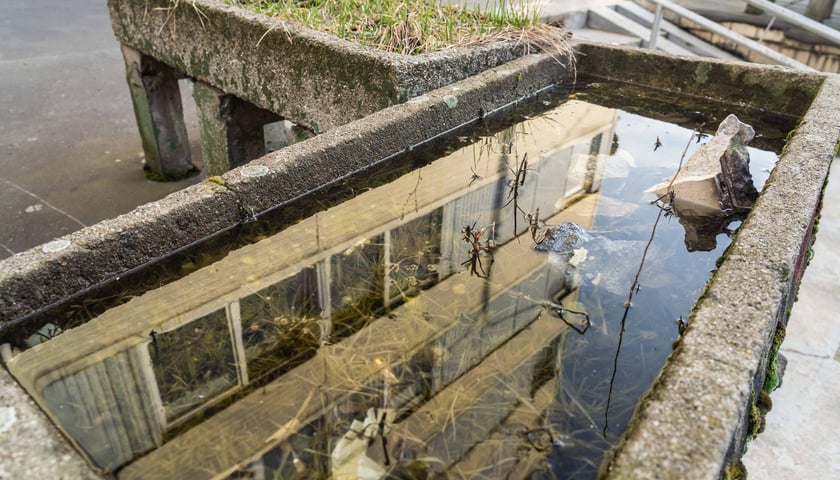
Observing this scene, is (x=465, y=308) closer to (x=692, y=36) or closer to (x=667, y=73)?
(x=667, y=73)

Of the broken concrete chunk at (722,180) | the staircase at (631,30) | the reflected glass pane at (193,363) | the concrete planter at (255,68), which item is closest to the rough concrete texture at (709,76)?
the concrete planter at (255,68)

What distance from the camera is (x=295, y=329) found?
1.62 meters

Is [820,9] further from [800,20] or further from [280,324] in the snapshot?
[280,324]

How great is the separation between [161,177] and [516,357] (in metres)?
4.61

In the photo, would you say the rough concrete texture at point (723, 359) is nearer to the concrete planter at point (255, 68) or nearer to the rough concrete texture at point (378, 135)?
the rough concrete texture at point (378, 135)

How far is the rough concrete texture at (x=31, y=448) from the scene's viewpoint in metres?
0.97

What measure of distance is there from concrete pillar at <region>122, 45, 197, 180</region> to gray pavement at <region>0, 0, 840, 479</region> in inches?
7.0

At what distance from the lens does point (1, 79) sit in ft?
23.1

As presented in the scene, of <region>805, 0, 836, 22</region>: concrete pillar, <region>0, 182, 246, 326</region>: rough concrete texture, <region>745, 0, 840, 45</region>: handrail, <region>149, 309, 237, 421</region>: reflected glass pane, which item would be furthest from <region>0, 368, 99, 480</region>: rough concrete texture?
<region>805, 0, 836, 22</region>: concrete pillar

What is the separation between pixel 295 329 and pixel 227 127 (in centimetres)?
271

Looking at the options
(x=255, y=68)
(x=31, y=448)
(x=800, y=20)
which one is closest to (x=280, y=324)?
(x=31, y=448)

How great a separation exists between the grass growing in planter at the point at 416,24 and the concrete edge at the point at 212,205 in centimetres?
49

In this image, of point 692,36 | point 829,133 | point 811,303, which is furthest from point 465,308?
point 692,36

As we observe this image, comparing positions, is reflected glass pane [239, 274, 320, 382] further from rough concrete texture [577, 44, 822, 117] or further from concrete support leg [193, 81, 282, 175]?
rough concrete texture [577, 44, 822, 117]
